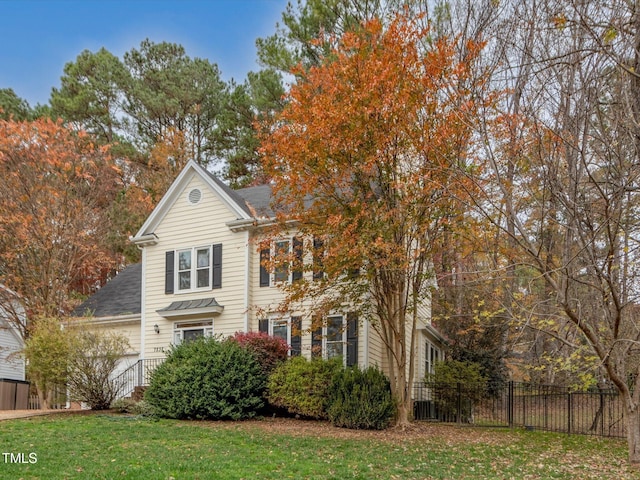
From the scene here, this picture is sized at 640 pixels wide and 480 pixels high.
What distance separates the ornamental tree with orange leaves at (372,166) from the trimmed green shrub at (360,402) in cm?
46

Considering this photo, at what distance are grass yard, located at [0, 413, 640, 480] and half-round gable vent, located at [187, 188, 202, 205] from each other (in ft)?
23.2

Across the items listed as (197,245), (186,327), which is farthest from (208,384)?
(197,245)

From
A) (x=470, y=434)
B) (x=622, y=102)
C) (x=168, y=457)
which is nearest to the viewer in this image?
(x=622, y=102)

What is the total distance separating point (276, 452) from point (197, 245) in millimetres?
9751

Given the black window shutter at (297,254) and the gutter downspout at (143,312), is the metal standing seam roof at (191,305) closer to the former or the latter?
the gutter downspout at (143,312)

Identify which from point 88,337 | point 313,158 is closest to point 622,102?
point 313,158

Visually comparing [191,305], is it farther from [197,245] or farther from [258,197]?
[258,197]

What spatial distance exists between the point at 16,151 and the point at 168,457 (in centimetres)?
1474

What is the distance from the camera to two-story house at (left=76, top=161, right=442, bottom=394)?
16.8m

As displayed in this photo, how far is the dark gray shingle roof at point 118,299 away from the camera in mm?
20247

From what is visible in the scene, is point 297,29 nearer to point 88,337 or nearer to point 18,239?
point 18,239

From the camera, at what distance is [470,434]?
1375 cm

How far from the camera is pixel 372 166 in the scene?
43.8ft

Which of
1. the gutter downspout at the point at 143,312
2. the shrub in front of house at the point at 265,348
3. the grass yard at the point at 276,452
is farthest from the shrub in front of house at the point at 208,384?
the gutter downspout at the point at 143,312
